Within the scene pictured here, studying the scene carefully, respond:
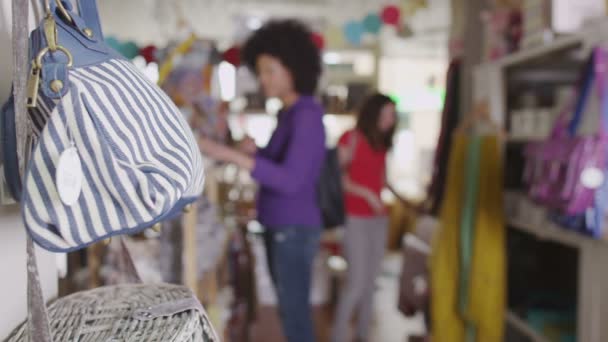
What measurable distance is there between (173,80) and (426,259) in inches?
57.9

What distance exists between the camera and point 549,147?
155 centimetres

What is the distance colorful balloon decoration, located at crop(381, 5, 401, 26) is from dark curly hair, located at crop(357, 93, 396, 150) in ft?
1.96

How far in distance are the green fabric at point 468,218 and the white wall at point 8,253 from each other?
1.65 meters

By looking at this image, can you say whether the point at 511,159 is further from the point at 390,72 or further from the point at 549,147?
the point at 390,72

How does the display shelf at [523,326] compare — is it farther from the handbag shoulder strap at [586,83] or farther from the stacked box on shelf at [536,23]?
the stacked box on shelf at [536,23]

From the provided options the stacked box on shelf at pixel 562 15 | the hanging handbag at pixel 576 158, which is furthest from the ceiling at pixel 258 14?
the hanging handbag at pixel 576 158

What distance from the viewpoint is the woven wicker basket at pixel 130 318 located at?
1.76 feet

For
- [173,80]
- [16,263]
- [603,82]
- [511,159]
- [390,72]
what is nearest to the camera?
[16,263]

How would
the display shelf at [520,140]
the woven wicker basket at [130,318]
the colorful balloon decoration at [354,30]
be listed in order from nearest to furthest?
the woven wicker basket at [130,318]
the display shelf at [520,140]
the colorful balloon decoration at [354,30]

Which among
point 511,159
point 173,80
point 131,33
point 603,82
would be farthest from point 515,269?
point 131,33

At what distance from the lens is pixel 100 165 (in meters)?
0.42

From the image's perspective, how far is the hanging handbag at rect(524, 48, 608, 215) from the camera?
53.1 inches

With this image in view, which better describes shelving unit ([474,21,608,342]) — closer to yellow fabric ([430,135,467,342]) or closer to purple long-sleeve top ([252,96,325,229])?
yellow fabric ([430,135,467,342])

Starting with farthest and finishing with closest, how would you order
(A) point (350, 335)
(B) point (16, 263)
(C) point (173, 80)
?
(A) point (350, 335), (C) point (173, 80), (B) point (16, 263)
